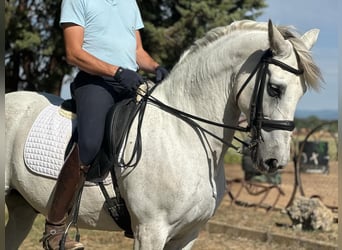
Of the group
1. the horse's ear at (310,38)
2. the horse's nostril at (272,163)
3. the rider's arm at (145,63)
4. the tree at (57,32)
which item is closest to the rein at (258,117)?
the horse's nostril at (272,163)

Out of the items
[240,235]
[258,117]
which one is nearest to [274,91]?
[258,117]

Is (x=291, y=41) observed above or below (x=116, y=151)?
above

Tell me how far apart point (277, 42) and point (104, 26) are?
42.3 inches

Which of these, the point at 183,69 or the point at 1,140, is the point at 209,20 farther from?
the point at 1,140

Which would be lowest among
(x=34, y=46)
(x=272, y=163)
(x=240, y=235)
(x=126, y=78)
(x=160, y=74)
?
(x=240, y=235)

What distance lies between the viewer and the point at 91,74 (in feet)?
10.8

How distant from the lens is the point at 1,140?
1.54m

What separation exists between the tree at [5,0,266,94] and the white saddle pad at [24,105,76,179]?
5893mm

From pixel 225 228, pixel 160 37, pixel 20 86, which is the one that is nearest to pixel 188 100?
pixel 225 228

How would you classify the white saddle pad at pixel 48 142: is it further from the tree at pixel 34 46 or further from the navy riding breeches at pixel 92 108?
the tree at pixel 34 46

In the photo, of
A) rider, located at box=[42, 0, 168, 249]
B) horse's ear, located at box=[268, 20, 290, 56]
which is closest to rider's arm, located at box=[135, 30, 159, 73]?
rider, located at box=[42, 0, 168, 249]

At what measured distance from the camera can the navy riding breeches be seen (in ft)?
10.5

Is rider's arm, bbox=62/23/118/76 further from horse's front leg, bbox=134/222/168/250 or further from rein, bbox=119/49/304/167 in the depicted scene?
horse's front leg, bbox=134/222/168/250

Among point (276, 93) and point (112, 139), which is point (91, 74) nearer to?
point (112, 139)
